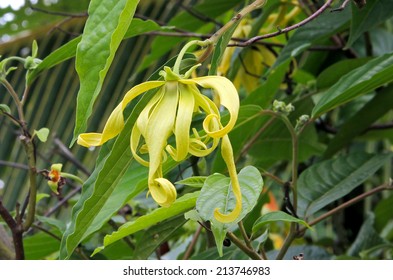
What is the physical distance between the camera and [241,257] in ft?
2.64

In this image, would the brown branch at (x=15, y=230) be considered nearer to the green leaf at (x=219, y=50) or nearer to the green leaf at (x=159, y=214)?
the green leaf at (x=159, y=214)

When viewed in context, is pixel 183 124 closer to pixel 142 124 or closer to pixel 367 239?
pixel 142 124

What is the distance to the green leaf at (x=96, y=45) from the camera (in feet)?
1.75

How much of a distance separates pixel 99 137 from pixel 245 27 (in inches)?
26.5

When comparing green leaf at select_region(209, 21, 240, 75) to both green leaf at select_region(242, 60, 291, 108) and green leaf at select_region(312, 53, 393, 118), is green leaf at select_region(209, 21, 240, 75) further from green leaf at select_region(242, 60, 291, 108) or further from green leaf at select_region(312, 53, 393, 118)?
green leaf at select_region(242, 60, 291, 108)

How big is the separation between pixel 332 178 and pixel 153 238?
0.97ft

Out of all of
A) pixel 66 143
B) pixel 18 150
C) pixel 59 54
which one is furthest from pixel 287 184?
pixel 18 150

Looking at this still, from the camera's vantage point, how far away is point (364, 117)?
3.66 ft

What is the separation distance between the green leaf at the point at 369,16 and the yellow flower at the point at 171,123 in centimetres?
45

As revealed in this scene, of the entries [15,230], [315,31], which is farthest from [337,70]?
[15,230]

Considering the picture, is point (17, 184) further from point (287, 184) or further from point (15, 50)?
point (287, 184)

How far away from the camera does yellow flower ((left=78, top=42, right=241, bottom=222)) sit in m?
0.48

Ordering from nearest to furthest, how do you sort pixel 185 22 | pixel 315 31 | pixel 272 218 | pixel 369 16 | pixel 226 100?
pixel 226 100 → pixel 272 218 → pixel 369 16 → pixel 315 31 → pixel 185 22

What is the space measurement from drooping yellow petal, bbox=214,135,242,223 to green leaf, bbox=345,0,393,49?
0.48 m
